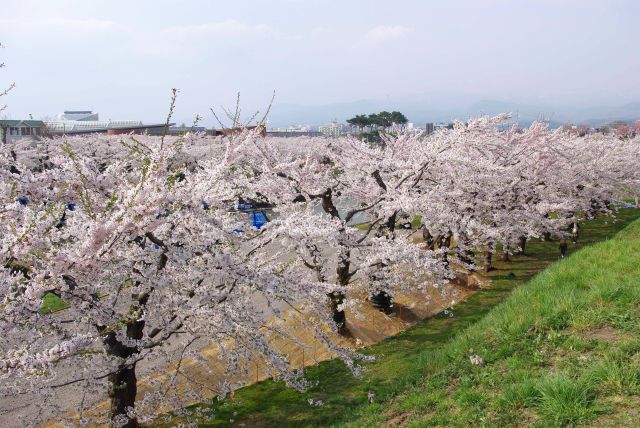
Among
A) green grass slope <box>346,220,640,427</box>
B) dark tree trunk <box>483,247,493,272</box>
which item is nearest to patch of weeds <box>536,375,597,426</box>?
green grass slope <box>346,220,640,427</box>

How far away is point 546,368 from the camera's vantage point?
20.2ft

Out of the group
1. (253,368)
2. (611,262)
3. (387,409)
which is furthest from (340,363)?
(611,262)

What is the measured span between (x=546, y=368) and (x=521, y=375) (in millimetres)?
393

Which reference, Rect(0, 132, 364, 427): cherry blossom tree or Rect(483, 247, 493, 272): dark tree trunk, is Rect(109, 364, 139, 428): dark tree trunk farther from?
Rect(483, 247, 493, 272): dark tree trunk

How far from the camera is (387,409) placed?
7.46 metres

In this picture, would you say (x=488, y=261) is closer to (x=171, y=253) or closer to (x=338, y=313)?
(x=338, y=313)

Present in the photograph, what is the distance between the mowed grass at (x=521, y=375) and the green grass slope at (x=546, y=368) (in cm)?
1

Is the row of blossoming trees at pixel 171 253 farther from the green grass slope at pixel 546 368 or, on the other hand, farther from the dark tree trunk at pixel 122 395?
the green grass slope at pixel 546 368

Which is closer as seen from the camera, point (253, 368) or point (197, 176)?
point (197, 176)

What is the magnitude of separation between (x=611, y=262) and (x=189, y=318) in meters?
8.61

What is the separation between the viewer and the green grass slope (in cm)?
501

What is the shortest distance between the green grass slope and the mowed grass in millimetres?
13

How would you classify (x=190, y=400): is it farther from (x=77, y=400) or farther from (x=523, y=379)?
(x=523, y=379)

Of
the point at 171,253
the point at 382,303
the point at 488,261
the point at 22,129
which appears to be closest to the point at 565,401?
the point at 171,253
